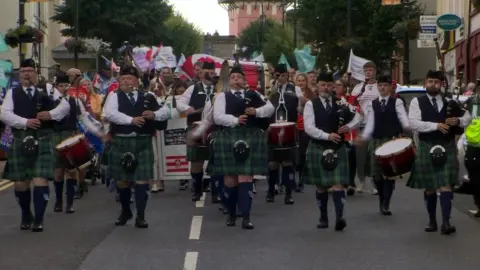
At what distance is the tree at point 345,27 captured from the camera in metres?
41.2

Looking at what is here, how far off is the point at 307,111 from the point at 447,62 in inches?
1251

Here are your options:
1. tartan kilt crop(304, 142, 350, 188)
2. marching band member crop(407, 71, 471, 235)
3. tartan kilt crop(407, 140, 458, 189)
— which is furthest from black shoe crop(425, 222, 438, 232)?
tartan kilt crop(304, 142, 350, 188)

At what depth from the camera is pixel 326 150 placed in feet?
37.1

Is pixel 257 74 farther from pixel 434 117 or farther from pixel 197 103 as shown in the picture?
pixel 434 117

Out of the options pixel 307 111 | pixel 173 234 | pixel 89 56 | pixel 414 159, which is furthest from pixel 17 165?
pixel 89 56

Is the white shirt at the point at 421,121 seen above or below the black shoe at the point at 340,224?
above

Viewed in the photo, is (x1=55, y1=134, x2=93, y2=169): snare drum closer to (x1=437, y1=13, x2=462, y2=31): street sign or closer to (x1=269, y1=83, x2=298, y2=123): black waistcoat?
(x1=269, y1=83, x2=298, y2=123): black waistcoat

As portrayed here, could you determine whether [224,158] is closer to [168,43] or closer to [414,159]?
[414,159]

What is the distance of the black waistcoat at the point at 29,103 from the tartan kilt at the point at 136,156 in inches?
30.5

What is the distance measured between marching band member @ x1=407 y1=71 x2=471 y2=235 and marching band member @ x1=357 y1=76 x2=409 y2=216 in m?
0.98

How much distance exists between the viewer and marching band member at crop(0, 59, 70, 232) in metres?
11.3

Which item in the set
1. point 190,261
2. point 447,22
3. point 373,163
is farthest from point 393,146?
point 447,22

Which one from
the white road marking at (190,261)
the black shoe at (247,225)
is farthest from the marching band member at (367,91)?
the white road marking at (190,261)

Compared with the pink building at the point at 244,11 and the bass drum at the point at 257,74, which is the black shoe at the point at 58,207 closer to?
the bass drum at the point at 257,74
